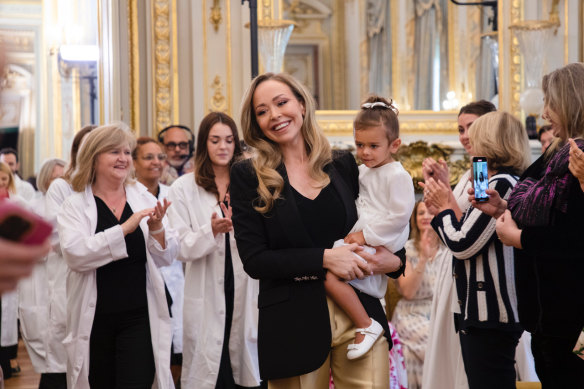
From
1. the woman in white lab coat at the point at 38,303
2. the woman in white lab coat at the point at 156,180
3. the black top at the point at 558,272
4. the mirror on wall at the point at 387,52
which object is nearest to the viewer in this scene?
the black top at the point at 558,272

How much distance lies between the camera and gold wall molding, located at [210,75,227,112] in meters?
7.59

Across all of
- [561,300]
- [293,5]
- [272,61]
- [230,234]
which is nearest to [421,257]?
[230,234]

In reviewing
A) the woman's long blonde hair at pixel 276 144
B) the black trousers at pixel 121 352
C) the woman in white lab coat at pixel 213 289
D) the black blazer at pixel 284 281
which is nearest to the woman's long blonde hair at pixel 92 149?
the woman in white lab coat at pixel 213 289

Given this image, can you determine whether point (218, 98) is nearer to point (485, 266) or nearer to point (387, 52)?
point (387, 52)

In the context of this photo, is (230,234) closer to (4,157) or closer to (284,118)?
(284,118)

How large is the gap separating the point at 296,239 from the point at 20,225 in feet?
4.20

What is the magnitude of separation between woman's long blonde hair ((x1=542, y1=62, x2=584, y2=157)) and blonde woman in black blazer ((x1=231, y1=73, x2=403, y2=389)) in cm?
72

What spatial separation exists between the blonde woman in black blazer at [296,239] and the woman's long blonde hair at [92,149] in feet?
4.21

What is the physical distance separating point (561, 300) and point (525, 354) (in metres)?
1.56

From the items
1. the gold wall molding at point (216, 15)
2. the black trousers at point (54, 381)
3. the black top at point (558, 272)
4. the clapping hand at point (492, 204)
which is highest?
the gold wall molding at point (216, 15)

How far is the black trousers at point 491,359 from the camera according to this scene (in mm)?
3221

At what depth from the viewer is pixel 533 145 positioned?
735 cm

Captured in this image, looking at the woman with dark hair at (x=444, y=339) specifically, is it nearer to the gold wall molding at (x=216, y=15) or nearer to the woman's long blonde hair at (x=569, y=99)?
the woman's long blonde hair at (x=569, y=99)

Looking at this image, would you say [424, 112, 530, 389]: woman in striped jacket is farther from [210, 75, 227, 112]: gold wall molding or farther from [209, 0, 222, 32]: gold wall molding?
[209, 0, 222, 32]: gold wall molding
